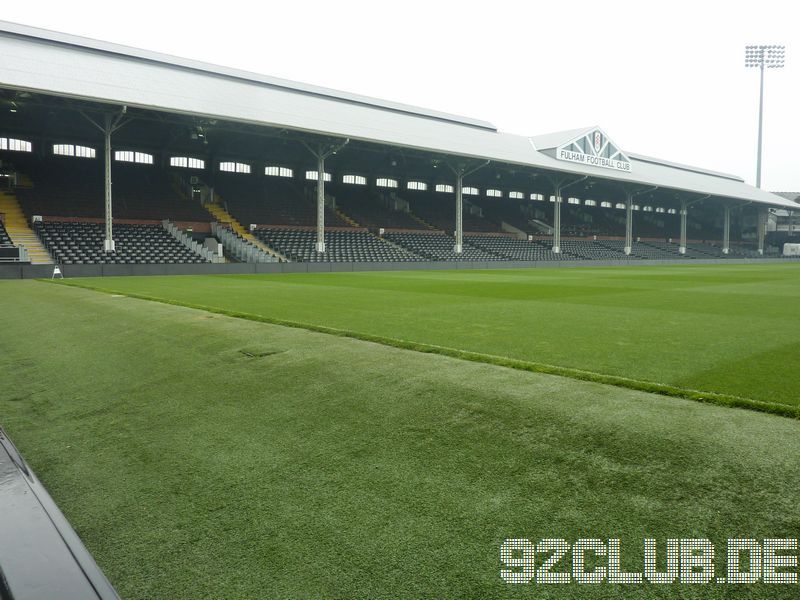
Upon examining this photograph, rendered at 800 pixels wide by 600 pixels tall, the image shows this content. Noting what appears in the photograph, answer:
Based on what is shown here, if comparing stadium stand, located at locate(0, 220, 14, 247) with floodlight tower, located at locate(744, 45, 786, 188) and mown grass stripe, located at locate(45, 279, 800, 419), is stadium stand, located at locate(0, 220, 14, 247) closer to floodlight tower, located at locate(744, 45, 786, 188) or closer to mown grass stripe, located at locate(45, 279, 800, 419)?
mown grass stripe, located at locate(45, 279, 800, 419)

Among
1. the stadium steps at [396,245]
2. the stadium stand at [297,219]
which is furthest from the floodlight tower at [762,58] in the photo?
the stadium steps at [396,245]

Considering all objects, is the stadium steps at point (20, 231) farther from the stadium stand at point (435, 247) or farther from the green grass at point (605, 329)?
the stadium stand at point (435, 247)

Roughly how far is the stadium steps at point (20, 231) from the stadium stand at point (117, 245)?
419 millimetres

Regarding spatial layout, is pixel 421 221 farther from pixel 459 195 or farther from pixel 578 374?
pixel 578 374

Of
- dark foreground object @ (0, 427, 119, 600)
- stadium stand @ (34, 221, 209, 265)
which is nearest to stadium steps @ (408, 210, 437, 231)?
stadium stand @ (34, 221, 209, 265)

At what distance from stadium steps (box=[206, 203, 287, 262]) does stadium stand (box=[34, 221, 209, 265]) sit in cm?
530

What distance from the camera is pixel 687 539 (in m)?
2.90

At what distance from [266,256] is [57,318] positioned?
1044 inches

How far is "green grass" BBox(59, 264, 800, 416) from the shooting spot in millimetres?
5965

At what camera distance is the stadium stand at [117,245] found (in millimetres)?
31672

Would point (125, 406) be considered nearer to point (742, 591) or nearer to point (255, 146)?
point (742, 591)

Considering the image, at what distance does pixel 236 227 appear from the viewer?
145 feet

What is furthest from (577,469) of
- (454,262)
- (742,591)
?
(454,262)

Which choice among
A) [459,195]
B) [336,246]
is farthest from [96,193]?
[459,195]
